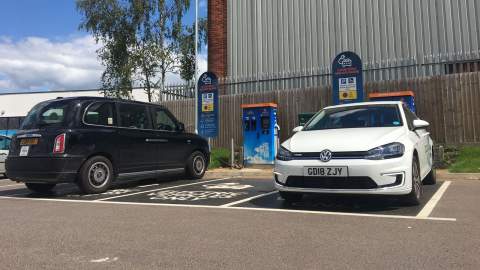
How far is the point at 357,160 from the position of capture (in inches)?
224

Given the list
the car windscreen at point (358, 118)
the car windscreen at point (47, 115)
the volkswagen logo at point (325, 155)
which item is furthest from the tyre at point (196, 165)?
the volkswagen logo at point (325, 155)

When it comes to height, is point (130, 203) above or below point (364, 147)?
below

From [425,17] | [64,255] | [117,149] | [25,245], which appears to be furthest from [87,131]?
[425,17]

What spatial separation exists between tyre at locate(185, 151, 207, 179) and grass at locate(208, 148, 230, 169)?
2.30 m

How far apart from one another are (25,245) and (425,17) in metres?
15.7

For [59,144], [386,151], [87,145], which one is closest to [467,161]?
[386,151]

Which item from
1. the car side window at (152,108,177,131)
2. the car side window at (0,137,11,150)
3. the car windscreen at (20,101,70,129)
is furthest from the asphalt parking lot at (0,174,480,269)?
the car side window at (0,137,11,150)

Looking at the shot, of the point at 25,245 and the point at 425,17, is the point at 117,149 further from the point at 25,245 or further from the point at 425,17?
the point at 425,17

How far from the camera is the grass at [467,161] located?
34.1 ft

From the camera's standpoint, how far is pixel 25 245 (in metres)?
4.60

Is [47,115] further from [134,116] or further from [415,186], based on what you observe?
[415,186]

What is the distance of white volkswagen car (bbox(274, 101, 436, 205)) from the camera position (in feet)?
18.6

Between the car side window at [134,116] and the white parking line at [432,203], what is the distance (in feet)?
19.0

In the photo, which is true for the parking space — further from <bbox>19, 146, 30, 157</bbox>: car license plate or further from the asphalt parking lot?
<bbox>19, 146, 30, 157</bbox>: car license plate
